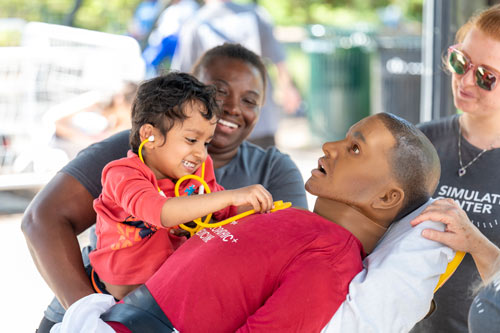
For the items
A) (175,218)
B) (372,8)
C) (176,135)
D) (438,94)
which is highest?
(176,135)

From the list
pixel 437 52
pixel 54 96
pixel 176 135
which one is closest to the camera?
pixel 176 135

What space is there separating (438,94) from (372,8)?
508 inches

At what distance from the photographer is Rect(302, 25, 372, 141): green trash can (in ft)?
32.6

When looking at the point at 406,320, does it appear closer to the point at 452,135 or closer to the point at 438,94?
the point at 452,135

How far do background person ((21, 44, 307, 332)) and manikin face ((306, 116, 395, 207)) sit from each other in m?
0.63

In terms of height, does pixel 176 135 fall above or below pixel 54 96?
above

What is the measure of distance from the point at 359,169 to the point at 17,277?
434 cm

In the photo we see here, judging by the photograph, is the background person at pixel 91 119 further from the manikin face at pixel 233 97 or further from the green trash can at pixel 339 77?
the manikin face at pixel 233 97

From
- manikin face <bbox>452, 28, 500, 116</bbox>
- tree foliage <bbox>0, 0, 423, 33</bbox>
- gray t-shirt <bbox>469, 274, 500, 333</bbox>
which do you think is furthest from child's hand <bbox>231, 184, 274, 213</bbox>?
tree foliage <bbox>0, 0, 423, 33</bbox>

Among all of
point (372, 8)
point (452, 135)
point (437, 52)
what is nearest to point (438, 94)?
point (437, 52)

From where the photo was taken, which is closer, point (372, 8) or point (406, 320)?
point (406, 320)

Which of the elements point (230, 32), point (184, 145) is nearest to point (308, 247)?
point (184, 145)

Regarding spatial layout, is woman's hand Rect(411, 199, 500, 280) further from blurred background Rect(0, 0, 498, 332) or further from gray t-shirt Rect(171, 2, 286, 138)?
gray t-shirt Rect(171, 2, 286, 138)

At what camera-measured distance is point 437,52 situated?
15.4 ft
